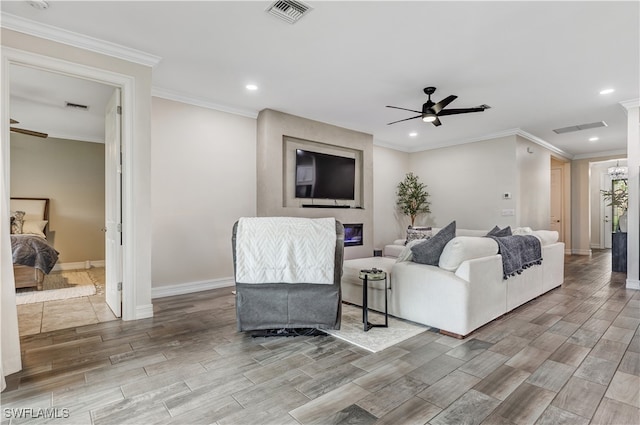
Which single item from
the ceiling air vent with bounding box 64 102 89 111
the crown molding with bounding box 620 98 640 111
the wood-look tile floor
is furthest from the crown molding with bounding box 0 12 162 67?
the crown molding with bounding box 620 98 640 111

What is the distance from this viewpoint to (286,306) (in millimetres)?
2869

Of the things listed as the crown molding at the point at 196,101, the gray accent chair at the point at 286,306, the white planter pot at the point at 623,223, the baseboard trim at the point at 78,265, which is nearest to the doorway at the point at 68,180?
the baseboard trim at the point at 78,265

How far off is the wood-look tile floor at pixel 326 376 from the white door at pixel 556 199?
6467mm

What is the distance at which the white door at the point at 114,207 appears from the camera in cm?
331

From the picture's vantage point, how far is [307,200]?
214 inches

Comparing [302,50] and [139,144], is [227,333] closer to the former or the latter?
[139,144]

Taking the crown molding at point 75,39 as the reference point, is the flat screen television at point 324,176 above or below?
below

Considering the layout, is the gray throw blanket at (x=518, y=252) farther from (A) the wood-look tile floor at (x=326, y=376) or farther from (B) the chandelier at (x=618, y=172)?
(B) the chandelier at (x=618, y=172)

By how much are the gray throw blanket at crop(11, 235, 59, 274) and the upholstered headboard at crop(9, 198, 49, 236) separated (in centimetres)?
155

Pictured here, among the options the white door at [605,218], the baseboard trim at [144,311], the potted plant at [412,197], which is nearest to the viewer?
the baseboard trim at [144,311]

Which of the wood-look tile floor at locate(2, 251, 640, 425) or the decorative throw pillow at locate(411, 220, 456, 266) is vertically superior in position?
the decorative throw pillow at locate(411, 220, 456, 266)

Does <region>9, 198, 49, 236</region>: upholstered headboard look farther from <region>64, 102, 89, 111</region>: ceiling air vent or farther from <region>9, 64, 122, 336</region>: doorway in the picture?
<region>64, 102, 89, 111</region>: ceiling air vent

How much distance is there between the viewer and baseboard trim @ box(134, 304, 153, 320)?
10.8 feet

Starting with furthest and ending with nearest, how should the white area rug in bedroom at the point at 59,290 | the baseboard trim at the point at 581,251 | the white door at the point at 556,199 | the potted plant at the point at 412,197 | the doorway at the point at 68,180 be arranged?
the white door at the point at 556,199 → the baseboard trim at the point at 581,251 → the potted plant at the point at 412,197 → the white area rug in bedroom at the point at 59,290 → the doorway at the point at 68,180
